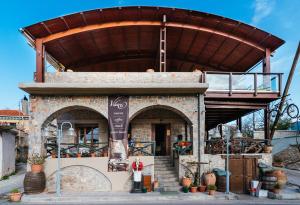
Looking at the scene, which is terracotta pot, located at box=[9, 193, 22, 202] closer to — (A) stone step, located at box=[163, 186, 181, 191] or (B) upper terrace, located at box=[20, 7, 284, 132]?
(B) upper terrace, located at box=[20, 7, 284, 132]

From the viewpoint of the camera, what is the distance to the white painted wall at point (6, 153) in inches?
683

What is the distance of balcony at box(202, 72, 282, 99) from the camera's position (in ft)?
47.4

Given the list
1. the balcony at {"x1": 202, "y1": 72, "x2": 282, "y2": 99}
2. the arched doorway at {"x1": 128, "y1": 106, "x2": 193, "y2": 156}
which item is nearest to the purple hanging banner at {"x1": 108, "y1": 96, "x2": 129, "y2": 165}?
the arched doorway at {"x1": 128, "y1": 106, "x2": 193, "y2": 156}

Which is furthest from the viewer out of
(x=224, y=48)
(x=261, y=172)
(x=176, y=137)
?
(x=224, y=48)

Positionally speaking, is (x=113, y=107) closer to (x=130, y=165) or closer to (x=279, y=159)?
(x=130, y=165)

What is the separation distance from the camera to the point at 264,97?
47.5ft

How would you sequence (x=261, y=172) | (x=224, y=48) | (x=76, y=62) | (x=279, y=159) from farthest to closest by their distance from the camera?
(x=279, y=159) → (x=76, y=62) → (x=224, y=48) → (x=261, y=172)

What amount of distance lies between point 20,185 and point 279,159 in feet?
64.0

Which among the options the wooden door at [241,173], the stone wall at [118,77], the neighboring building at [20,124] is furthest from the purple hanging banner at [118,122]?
the neighboring building at [20,124]

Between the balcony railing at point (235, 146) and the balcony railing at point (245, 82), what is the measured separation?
8.43ft

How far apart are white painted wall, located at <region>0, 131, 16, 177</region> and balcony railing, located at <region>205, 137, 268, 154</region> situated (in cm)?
1298

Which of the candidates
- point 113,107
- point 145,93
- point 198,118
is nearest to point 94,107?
point 113,107

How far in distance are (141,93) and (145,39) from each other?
220 inches

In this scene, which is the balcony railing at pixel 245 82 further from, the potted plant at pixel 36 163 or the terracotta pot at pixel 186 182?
the potted plant at pixel 36 163
